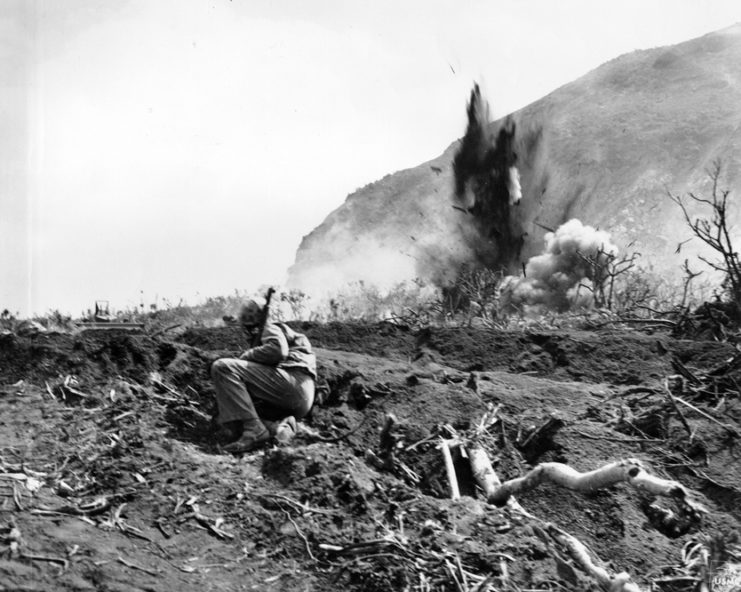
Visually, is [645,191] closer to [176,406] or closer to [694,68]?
[694,68]

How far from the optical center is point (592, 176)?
31531 mm

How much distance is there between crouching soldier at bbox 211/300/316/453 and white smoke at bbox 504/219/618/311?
44.5ft

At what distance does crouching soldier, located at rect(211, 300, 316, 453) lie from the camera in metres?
8.38

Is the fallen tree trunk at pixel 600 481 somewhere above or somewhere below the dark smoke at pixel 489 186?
below

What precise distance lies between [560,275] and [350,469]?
17543 millimetres

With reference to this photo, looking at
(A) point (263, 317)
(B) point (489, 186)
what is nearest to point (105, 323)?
(A) point (263, 317)

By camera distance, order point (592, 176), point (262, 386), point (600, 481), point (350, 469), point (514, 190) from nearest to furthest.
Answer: point (600, 481) < point (350, 469) < point (262, 386) < point (514, 190) < point (592, 176)

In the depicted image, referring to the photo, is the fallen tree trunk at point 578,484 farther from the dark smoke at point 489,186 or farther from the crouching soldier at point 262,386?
the dark smoke at point 489,186

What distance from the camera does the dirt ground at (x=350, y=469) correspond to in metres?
5.65

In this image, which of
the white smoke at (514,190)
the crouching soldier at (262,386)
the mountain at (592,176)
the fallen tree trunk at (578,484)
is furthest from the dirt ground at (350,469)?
the white smoke at (514,190)

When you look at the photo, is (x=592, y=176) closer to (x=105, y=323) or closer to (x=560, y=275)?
(x=560, y=275)

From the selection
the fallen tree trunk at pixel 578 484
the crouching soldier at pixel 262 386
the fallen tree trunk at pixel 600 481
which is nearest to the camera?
the fallen tree trunk at pixel 578 484

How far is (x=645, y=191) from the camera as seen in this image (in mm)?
29891

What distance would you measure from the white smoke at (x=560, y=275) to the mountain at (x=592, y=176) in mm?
2928
